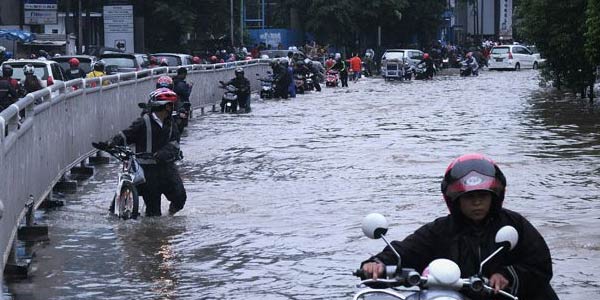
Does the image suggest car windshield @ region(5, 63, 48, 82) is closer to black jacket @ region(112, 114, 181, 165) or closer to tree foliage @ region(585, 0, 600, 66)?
tree foliage @ region(585, 0, 600, 66)

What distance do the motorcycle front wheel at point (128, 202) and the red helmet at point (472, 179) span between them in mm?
8489

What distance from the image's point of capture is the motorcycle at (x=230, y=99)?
33906 millimetres

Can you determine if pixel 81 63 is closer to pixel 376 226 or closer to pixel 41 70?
pixel 41 70

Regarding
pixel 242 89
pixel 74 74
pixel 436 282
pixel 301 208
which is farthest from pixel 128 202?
pixel 242 89

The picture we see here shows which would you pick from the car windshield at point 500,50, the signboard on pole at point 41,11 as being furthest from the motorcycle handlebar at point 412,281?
the car windshield at point 500,50

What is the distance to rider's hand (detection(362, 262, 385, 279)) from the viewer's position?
5070 mm

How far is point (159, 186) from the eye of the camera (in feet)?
45.1

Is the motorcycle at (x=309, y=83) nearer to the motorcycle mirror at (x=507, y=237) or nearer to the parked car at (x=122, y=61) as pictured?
the parked car at (x=122, y=61)

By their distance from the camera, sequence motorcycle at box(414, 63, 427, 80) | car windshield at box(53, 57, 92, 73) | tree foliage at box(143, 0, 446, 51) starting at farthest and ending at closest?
tree foliage at box(143, 0, 446, 51) → motorcycle at box(414, 63, 427, 80) → car windshield at box(53, 57, 92, 73)

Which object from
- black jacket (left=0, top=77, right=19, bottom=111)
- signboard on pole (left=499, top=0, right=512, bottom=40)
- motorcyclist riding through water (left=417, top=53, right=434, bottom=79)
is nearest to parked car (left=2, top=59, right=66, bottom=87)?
black jacket (left=0, top=77, right=19, bottom=111)

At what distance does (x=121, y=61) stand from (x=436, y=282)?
112ft

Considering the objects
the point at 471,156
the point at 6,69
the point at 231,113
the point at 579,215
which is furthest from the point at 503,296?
the point at 231,113

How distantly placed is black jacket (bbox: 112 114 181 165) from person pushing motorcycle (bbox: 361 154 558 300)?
8.12m

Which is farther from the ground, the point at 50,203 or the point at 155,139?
the point at 155,139
